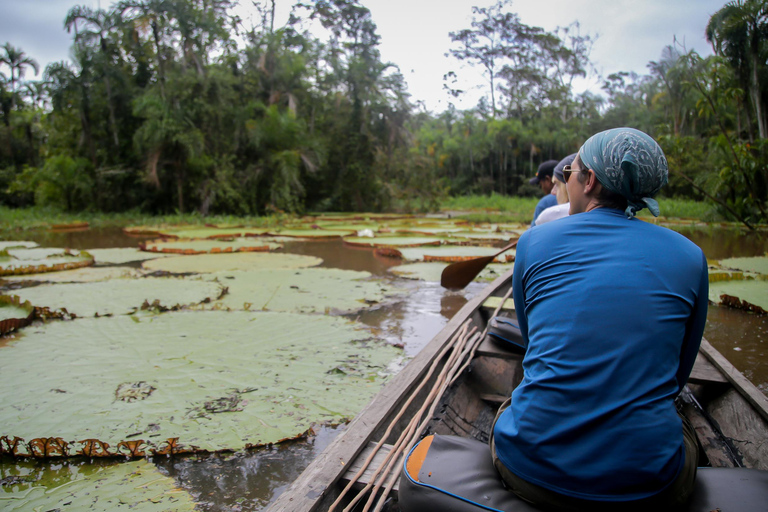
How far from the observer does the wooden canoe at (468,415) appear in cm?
101

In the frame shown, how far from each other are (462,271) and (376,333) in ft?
3.76

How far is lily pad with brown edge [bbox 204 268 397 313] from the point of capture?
3.21 metres

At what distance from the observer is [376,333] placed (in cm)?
279

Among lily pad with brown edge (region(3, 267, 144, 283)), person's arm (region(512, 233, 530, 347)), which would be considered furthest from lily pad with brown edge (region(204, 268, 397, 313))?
person's arm (region(512, 233, 530, 347))

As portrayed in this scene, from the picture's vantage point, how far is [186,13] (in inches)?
458

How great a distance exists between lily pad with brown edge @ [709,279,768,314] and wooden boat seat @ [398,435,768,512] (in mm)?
2715

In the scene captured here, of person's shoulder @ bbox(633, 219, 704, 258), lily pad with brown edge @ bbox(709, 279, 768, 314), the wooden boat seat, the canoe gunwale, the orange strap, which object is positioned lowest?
lily pad with brown edge @ bbox(709, 279, 768, 314)

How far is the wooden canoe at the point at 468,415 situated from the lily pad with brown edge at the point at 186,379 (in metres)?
0.39

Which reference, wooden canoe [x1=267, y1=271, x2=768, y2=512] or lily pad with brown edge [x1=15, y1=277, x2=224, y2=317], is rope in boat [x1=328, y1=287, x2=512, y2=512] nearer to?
wooden canoe [x1=267, y1=271, x2=768, y2=512]

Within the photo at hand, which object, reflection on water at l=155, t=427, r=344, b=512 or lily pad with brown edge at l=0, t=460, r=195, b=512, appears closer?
lily pad with brown edge at l=0, t=460, r=195, b=512

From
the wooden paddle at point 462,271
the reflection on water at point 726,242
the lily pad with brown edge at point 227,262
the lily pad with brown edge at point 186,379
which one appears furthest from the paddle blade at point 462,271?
the reflection on water at point 726,242

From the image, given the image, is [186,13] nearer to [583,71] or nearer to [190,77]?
[190,77]

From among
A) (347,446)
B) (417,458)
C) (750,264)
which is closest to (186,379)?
(347,446)

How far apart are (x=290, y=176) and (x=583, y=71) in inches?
832
